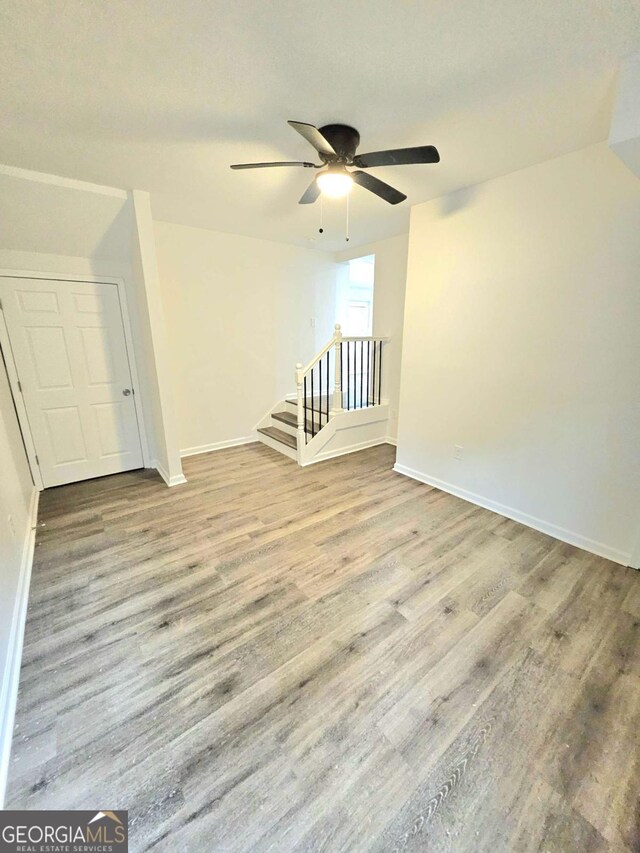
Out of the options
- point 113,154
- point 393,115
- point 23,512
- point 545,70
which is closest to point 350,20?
point 393,115

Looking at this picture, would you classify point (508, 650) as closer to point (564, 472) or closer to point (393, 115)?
point (564, 472)

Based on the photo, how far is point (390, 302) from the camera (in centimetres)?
447

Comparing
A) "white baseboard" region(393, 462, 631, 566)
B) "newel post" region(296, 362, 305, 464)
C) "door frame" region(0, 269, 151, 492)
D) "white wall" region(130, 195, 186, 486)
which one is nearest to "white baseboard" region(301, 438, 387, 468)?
"newel post" region(296, 362, 305, 464)

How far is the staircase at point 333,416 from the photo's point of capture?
157 inches

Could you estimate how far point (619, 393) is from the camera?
2.23 meters

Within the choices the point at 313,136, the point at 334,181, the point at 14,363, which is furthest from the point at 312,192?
the point at 14,363

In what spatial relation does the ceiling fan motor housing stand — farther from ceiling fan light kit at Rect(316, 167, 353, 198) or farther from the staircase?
the staircase

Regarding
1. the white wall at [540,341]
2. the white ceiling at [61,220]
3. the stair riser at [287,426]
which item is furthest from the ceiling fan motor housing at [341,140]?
the stair riser at [287,426]

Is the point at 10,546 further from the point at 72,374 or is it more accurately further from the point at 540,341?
the point at 540,341

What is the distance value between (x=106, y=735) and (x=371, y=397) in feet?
13.4

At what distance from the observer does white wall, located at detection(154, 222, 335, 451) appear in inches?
154

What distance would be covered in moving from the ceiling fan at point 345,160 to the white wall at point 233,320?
2182 mm

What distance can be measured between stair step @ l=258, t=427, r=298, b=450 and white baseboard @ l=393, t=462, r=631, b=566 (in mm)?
1494

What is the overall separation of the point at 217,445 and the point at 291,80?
3709mm
